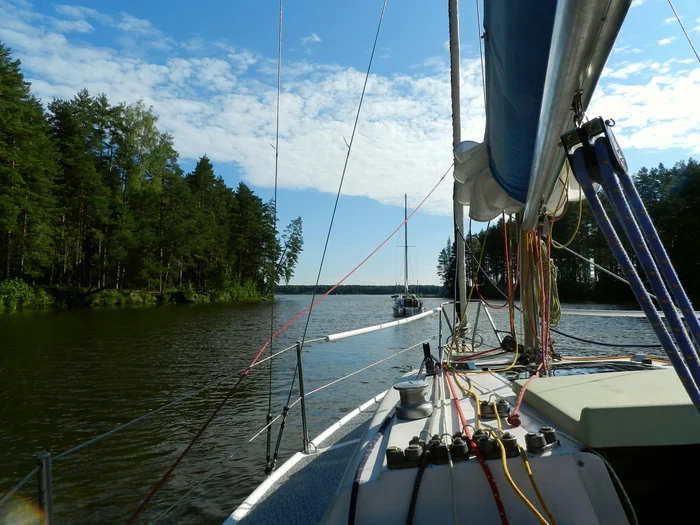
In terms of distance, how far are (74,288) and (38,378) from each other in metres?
25.8

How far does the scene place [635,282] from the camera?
1.15 metres

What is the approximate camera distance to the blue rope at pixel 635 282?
41.1 inches

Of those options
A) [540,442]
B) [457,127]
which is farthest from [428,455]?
[457,127]

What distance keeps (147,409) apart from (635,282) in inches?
323

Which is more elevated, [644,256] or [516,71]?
[516,71]

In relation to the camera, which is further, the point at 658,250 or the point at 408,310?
the point at 408,310

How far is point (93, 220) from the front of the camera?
36.0 metres

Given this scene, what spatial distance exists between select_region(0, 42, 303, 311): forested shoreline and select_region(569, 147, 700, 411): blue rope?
24.2 m

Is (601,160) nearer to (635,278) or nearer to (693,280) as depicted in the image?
(635,278)

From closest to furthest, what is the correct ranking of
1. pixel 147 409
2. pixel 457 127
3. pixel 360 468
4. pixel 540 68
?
pixel 540 68, pixel 360 468, pixel 457 127, pixel 147 409

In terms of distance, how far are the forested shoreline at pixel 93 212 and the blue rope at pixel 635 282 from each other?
24.2 meters

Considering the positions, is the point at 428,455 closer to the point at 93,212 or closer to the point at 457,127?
the point at 457,127

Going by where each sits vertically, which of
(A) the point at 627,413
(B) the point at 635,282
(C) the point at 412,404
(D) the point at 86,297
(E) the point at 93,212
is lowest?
(D) the point at 86,297

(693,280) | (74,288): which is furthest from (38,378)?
(693,280)
